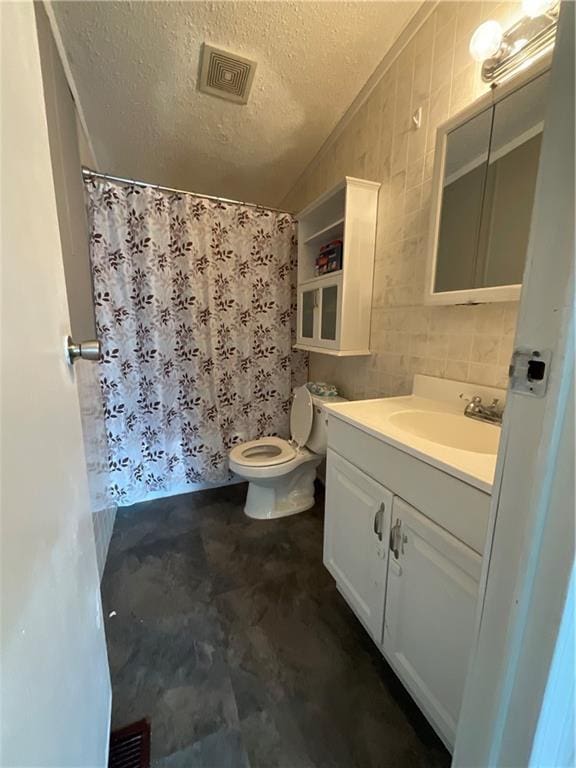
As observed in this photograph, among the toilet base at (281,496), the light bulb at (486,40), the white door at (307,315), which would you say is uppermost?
the light bulb at (486,40)

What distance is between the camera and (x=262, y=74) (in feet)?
4.83

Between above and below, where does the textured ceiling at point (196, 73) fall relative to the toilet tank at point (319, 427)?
above

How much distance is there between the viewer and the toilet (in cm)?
181

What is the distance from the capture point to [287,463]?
1.83 m

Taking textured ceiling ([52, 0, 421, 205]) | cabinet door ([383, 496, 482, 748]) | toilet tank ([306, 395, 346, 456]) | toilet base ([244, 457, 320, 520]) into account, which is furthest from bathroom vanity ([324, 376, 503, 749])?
textured ceiling ([52, 0, 421, 205])

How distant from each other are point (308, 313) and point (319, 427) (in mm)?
715

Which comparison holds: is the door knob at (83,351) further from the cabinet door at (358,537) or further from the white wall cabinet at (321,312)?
the white wall cabinet at (321,312)

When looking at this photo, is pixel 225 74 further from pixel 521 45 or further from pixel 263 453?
pixel 263 453

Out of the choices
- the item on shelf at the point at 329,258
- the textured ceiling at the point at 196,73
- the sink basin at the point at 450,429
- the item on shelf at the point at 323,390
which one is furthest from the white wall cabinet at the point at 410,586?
the textured ceiling at the point at 196,73

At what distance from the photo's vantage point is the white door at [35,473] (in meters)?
0.33

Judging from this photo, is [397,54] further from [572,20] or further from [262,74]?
[572,20]

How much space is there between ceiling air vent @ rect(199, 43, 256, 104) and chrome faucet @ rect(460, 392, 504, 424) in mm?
1751

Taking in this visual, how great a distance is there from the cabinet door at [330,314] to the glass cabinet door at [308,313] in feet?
0.32

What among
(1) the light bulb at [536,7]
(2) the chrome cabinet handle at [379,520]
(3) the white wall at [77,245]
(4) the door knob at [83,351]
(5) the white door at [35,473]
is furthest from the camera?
(3) the white wall at [77,245]
